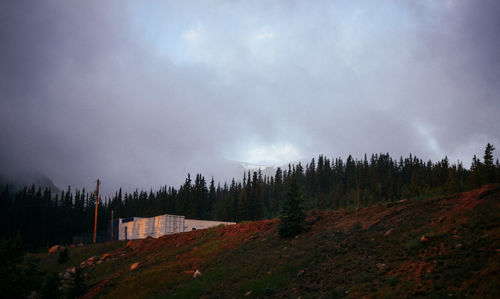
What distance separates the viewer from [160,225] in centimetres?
5588

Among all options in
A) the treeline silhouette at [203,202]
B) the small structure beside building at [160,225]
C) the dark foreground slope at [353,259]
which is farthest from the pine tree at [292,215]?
the treeline silhouette at [203,202]

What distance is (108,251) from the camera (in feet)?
159

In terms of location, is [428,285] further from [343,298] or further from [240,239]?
[240,239]

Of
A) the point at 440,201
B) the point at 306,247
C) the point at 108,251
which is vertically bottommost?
the point at 108,251

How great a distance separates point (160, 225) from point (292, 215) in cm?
3240

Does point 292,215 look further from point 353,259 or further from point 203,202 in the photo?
point 203,202

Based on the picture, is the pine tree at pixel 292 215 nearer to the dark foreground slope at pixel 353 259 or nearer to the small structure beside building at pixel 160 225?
the dark foreground slope at pixel 353 259

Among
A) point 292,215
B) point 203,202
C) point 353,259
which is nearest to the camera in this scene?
point 353,259

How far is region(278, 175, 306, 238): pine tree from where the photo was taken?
30.1m

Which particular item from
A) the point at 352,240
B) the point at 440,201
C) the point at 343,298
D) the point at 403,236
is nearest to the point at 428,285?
the point at 343,298

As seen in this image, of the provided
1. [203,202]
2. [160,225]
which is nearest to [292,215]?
[160,225]

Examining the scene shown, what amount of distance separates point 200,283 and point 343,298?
41.0 feet

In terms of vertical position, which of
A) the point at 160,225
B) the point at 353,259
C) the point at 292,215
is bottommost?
the point at 353,259

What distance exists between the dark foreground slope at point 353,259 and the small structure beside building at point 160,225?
18093 mm
